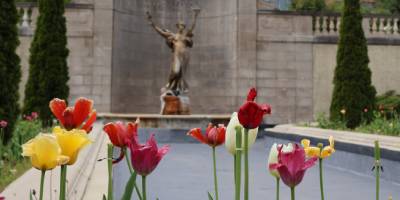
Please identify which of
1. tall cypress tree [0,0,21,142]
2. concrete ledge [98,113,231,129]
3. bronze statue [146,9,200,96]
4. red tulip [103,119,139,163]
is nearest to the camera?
red tulip [103,119,139,163]

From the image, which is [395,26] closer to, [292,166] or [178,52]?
[178,52]

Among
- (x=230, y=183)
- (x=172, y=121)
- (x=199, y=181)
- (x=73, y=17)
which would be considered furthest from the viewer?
(x=73, y=17)

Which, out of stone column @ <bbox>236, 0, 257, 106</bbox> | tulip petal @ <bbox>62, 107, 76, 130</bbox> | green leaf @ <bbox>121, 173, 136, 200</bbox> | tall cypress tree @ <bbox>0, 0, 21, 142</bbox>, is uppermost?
stone column @ <bbox>236, 0, 257, 106</bbox>

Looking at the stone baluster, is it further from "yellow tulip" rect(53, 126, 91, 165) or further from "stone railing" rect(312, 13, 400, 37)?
"yellow tulip" rect(53, 126, 91, 165)

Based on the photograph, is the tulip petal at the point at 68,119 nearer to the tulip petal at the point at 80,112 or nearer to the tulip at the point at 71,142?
the tulip petal at the point at 80,112

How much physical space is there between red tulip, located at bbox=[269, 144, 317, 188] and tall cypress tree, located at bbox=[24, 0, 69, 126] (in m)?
12.6

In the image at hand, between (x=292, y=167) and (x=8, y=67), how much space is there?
23.0 feet

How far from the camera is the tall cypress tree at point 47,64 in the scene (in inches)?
554

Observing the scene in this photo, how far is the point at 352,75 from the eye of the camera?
14516mm

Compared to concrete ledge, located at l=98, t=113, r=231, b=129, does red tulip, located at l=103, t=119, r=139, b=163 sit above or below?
above

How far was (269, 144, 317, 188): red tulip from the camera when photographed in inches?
55.6

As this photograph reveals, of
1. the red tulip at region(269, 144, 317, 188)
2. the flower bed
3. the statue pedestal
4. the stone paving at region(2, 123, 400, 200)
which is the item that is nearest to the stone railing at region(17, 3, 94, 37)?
the statue pedestal

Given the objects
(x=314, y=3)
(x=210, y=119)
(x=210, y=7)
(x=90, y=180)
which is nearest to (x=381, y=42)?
(x=210, y=7)

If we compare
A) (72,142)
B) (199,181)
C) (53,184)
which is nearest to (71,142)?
(72,142)
